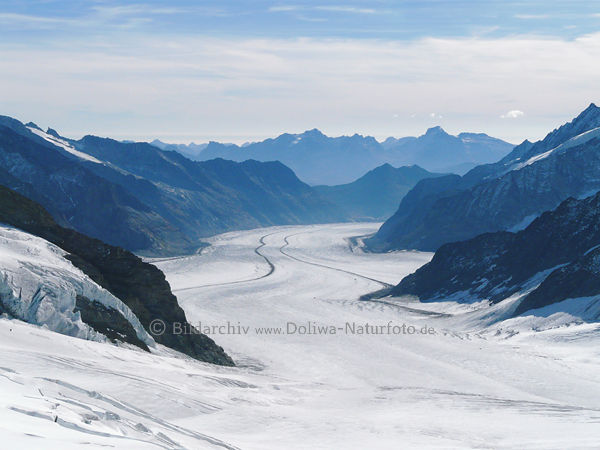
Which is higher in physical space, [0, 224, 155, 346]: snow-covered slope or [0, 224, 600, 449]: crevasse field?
[0, 224, 155, 346]: snow-covered slope

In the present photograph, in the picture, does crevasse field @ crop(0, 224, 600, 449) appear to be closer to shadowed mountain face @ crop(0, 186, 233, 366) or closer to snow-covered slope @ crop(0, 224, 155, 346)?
snow-covered slope @ crop(0, 224, 155, 346)

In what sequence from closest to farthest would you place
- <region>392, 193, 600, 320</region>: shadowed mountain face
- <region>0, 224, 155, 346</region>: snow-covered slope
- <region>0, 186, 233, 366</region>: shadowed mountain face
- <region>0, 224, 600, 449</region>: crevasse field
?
<region>0, 224, 600, 449</region>: crevasse field → <region>0, 224, 155, 346</region>: snow-covered slope → <region>0, 186, 233, 366</region>: shadowed mountain face → <region>392, 193, 600, 320</region>: shadowed mountain face

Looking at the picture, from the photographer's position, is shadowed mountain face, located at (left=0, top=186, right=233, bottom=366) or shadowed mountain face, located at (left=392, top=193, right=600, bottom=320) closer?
shadowed mountain face, located at (left=0, top=186, right=233, bottom=366)

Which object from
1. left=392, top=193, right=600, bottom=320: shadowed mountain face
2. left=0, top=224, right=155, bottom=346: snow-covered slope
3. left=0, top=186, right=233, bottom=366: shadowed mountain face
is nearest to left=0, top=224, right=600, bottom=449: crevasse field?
left=0, top=224, right=155, bottom=346: snow-covered slope

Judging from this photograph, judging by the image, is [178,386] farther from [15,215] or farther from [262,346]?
[262,346]

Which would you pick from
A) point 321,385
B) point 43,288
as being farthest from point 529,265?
point 43,288

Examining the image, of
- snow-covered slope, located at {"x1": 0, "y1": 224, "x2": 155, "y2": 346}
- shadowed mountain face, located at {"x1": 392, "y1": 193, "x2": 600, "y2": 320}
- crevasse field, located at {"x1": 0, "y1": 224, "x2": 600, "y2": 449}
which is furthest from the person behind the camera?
shadowed mountain face, located at {"x1": 392, "y1": 193, "x2": 600, "y2": 320}

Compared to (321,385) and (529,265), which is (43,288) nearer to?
(321,385)
